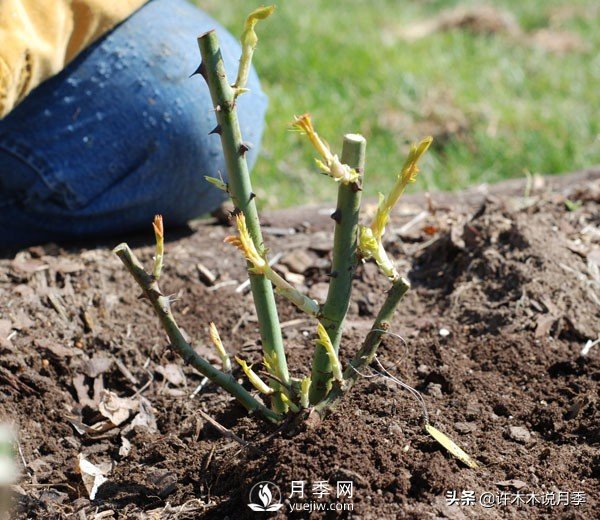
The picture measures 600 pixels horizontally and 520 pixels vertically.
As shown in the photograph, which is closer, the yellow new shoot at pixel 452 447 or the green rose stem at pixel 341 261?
the green rose stem at pixel 341 261

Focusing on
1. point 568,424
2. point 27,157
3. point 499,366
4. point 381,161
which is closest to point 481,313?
point 499,366

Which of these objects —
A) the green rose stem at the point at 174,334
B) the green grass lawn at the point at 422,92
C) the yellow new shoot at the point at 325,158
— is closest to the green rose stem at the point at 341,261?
the yellow new shoot at the point at 325,158

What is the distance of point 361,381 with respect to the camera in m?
2.21

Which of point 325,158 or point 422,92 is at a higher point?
point 325,158

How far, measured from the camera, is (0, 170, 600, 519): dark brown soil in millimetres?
1906

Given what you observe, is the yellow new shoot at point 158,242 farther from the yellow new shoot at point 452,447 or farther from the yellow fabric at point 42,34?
the yellow fabric at point 42,34

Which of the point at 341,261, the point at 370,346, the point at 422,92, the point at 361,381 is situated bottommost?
the point at 422,92

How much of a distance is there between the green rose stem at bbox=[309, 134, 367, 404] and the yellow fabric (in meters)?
1.33

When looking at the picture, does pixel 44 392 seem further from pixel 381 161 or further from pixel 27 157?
pixel 381 161

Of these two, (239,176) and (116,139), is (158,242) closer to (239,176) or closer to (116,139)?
(239,176)

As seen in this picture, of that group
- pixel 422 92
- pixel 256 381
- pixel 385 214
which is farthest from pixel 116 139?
pixel 422 92

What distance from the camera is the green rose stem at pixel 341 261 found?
1721 millimetres

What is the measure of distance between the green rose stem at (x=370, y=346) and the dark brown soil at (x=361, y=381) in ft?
0.15

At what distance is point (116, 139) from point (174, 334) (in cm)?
128
